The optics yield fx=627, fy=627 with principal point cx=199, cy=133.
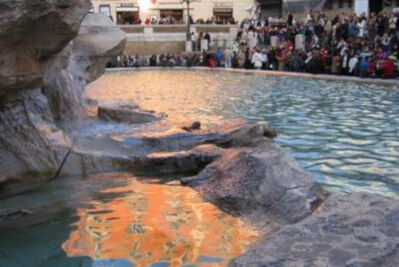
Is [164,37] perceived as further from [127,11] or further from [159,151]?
[159,151]

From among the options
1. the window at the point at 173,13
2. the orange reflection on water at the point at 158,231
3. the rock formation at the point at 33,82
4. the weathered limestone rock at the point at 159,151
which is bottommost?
the orange reflection on water at the point at 158,231

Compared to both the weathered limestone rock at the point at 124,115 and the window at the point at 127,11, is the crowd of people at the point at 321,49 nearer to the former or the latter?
the weathered limestone rock at the point at 124,115

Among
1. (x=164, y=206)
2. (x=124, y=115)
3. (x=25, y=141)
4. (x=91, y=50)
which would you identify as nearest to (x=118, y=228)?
(x=164, y=206)

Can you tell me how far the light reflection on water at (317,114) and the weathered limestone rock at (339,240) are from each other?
6.67ft

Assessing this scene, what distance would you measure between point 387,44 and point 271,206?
17340mm

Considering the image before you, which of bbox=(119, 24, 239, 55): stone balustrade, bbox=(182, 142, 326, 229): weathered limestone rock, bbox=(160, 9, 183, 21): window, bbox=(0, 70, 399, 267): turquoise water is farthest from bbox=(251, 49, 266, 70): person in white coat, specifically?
bbox=(160, 9, 183, 21): window

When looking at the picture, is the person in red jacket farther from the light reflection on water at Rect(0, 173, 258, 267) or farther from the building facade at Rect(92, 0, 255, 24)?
the building facade at Rect(92, 0, 255, 24)

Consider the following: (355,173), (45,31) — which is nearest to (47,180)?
(45,31)

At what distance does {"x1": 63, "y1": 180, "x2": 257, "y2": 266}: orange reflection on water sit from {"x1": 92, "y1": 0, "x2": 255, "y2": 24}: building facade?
148ft

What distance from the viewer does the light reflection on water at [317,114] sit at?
7520mm

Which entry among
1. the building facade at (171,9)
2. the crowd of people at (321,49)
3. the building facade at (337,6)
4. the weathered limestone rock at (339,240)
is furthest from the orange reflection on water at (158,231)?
the building facade at (171,9)

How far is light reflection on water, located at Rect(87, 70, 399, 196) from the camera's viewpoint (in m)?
7.52

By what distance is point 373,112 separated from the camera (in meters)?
12.2

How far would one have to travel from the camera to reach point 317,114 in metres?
12.2
